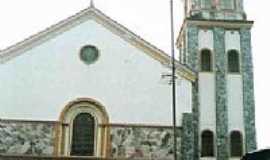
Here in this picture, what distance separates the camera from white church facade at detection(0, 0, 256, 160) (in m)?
27.0

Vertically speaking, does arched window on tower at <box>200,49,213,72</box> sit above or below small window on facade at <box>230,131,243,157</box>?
above

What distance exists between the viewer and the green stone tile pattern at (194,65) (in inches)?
1132

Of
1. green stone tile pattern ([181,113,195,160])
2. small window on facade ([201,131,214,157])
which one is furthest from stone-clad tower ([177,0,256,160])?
green stone tile pattern ([181,113,195,160])

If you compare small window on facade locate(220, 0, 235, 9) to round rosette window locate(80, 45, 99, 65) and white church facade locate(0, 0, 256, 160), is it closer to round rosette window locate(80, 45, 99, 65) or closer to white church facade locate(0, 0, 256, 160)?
white church facade locate(0, 0, 256, 160)

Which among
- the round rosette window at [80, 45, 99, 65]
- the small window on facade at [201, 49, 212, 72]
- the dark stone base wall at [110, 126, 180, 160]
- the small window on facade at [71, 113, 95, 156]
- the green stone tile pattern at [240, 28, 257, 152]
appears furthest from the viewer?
the small window on facade at [201, 49, 212, 72]

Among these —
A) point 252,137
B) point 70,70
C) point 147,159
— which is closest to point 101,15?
point 70,70

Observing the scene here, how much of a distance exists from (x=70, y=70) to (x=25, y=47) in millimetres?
2564

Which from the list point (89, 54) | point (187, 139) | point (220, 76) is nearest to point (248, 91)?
point (220, 76)

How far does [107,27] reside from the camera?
28906 mm

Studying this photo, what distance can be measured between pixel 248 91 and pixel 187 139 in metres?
4.80

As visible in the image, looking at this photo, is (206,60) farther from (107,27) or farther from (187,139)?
(107,27)

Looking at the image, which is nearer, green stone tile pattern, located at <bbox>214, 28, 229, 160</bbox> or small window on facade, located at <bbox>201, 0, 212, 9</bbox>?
green stone tile pattern, located at <bbox>214, 28, 229, 160</bbox>

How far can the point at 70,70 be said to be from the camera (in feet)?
91.8

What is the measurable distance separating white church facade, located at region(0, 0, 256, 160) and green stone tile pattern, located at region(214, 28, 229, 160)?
0.17ft
